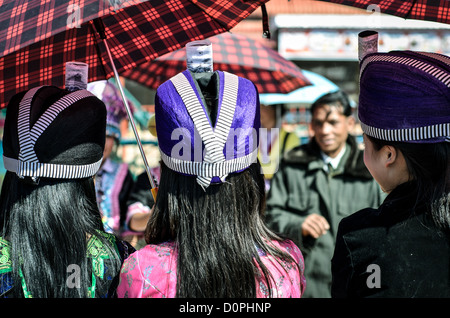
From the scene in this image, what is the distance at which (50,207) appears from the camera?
6.84 ft

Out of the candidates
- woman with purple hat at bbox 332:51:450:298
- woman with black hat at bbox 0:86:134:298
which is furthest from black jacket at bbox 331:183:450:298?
woman with black hat at bbox 0:86:134:298

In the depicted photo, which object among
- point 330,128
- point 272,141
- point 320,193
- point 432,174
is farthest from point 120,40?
point 272,141

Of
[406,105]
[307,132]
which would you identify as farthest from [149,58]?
[307,132]

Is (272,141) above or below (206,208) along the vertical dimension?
above

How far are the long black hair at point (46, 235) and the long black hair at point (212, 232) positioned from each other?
10.9 inches

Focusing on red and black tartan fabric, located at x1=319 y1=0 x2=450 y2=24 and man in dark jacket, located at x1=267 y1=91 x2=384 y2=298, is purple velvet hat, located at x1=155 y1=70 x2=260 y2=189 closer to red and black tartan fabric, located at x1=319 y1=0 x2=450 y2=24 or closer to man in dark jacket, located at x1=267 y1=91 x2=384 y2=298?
red and black tartan fabric, located at x1=319 y1=0 x2=450 y2=24

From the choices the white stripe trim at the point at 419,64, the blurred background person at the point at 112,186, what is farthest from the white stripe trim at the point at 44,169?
the blurred background person at the point at 112,186

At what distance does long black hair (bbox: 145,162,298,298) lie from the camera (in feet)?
6.29

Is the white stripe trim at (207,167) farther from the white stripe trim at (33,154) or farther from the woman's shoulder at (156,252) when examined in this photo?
the white stripe trim at (33,154)

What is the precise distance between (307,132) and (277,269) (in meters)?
7.23

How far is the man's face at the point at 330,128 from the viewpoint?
451 cm

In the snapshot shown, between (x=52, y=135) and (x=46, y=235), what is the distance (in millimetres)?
340

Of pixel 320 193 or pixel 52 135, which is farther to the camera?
pixel 320 193

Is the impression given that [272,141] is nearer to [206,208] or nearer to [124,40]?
[124,40]
